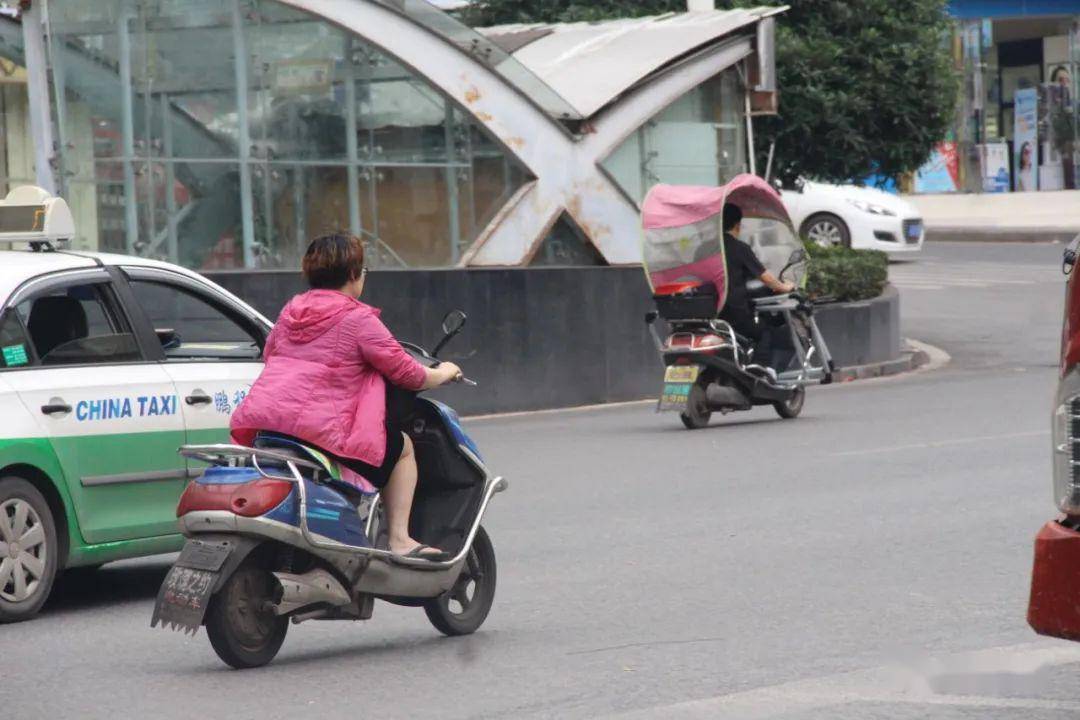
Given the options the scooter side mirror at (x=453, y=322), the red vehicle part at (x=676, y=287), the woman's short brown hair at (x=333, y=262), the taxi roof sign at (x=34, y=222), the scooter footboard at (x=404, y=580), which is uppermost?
the taxi roof sign at (x=34, y=222)

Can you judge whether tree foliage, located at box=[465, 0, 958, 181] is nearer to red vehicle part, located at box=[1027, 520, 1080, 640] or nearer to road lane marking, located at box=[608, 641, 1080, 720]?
road lane marking, located at box=[608, 641, 1080, 720]

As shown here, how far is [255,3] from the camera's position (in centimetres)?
1873

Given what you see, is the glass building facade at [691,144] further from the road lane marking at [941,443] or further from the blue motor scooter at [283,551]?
the blue motor scooter at [283,551]

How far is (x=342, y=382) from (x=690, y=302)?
30.7ft

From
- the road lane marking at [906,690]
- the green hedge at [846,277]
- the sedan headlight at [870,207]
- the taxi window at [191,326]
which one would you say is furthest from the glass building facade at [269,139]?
the road lane marking at [906,690]

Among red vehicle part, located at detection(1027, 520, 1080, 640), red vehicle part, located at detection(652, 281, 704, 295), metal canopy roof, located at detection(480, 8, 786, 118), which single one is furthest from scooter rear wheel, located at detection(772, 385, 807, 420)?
red vehicle part, located at detection(1027, 520, 1080, 640)

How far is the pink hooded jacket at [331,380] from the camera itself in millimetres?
7098

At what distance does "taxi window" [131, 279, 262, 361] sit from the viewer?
9.16 m

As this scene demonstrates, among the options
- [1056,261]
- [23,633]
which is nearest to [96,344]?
[23,633]

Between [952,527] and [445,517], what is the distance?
135 inches

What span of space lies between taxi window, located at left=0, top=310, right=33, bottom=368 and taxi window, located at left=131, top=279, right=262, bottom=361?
650 millimetres

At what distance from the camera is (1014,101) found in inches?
2172

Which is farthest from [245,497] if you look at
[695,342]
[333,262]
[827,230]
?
[827,230]

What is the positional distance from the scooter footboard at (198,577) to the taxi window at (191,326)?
2253mm
